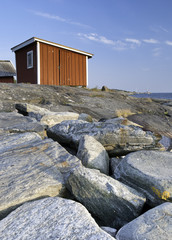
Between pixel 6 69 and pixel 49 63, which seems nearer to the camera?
pixel 49 63

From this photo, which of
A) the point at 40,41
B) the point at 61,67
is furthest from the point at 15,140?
the point at 61,67

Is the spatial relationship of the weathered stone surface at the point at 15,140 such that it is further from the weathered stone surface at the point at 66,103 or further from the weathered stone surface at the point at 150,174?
the weathered stone surface at the point at 66,103

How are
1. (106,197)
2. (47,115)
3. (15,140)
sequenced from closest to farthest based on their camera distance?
(106,197) → (15,140) → (47,115)

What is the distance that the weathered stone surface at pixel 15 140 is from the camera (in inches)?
108

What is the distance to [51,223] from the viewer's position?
136cm

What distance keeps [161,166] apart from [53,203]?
131cm

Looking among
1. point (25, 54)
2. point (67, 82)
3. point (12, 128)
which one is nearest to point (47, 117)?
point (12, 128)

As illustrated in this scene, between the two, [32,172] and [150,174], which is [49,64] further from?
[150,174]

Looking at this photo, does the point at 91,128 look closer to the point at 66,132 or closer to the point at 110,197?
the point at 66,132

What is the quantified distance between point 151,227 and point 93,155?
1.29 metres

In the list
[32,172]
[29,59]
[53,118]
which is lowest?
[32,172]

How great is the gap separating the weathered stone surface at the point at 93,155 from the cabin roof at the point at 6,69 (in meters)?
23.6

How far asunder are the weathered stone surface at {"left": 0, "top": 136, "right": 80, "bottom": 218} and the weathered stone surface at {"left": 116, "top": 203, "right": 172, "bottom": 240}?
0.81m

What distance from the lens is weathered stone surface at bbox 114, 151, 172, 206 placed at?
182 centimetres
